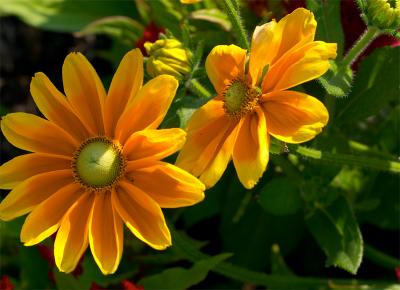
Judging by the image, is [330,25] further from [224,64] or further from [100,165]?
[100,165]

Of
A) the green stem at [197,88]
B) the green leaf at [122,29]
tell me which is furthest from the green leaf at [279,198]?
the green leaf at [122,29]

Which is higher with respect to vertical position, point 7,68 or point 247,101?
point 247,101

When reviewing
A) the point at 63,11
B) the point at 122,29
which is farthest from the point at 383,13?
the point at 63,11

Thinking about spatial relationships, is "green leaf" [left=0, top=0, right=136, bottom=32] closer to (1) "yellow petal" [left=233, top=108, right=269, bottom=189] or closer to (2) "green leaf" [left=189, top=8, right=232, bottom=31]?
(2) "green leaf" [left=189, top=8, right=232, bottom=31]

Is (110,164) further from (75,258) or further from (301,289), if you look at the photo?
(301,289)

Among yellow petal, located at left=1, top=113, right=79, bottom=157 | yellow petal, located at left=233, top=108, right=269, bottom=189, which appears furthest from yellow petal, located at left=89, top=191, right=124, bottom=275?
yellow petal, located at left=233, top=108, right=269, bottom=189

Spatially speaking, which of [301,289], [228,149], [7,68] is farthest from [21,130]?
[7,68]
